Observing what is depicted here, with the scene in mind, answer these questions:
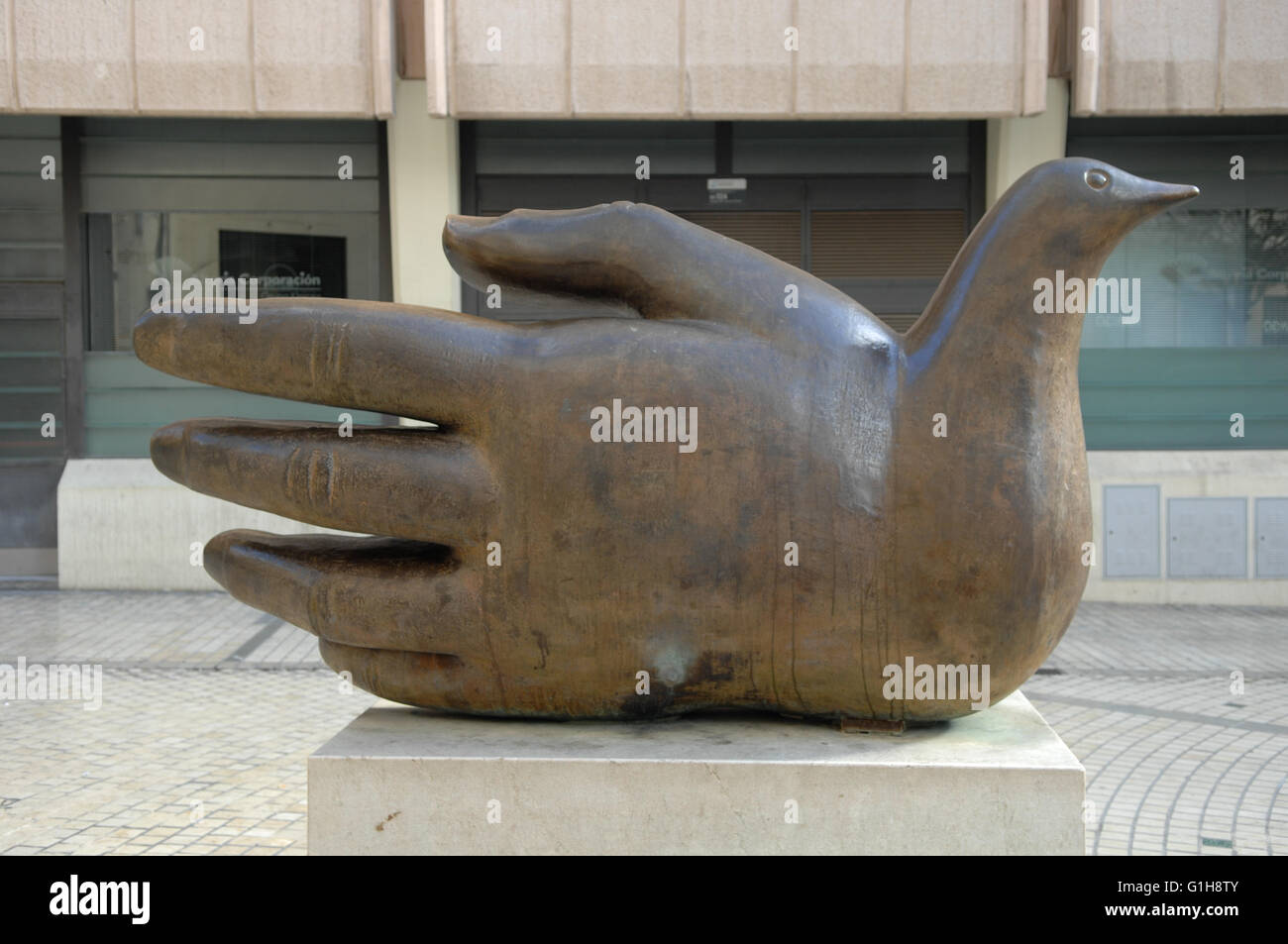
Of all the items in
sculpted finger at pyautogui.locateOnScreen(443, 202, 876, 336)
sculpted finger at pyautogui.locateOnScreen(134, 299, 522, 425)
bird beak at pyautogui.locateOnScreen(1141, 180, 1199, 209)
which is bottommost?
sculpted finger at pyautogui.locateOnScreen(134, 299, 522, 425)

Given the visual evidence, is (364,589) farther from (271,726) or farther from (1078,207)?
(271,726)

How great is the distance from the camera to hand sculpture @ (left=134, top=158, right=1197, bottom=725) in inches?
129

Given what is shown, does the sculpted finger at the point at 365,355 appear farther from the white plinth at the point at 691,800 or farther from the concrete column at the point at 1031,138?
the concrete column at the point at 1031,138

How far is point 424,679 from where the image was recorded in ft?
11.6

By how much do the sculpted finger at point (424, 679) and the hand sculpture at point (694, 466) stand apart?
0.04 feet

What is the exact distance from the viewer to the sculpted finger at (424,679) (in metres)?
3.49

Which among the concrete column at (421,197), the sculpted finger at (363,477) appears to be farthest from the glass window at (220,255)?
the sculpted finger at (363,477)

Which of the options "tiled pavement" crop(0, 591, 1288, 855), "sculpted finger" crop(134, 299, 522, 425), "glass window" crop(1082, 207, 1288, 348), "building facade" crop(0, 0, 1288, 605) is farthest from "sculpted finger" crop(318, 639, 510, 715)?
"glass window" crop(1082, 207, 1288, 348)

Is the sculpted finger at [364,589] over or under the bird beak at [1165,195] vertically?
under

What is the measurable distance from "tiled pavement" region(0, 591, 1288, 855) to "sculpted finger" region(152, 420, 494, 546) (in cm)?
167

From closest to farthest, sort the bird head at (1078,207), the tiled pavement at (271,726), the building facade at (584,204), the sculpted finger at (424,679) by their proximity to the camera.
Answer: the bird head at (1078,207)
the sculpted finger at (424,679)
the tiled pavement at (271,726)
the building facade at (584,204)

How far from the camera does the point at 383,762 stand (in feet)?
10.6

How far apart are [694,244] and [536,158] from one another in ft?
24.0

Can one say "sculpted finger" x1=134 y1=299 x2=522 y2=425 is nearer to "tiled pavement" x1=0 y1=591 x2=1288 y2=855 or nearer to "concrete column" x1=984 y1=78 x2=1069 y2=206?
"tiled pavement" x1=0 y1=591 x2=1288 y2=855
